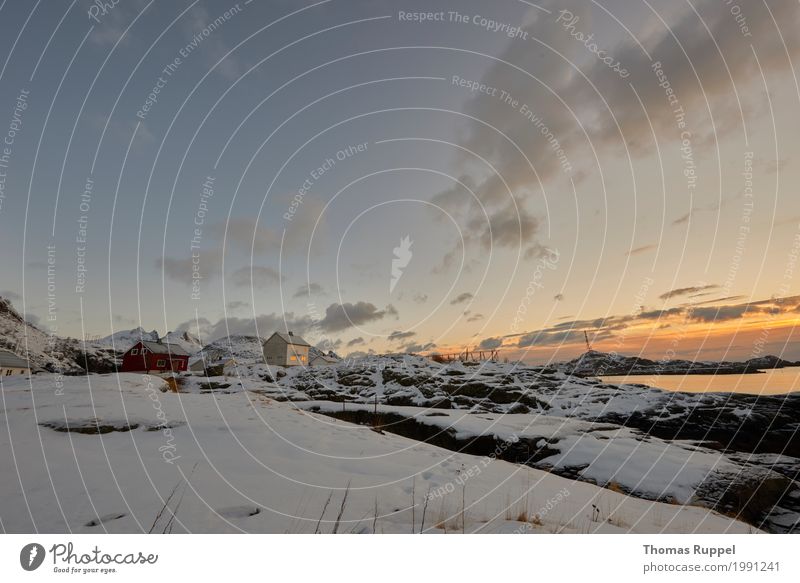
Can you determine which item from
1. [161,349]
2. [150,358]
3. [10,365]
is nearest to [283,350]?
[161,349]

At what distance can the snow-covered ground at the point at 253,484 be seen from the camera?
504cm

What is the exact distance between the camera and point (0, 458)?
648 centimetres

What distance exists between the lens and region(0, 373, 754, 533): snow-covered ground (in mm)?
5043

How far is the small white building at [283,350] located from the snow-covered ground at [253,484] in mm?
55496

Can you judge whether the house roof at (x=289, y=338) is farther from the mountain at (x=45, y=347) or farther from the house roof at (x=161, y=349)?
the mountain at (x=45, y=347)

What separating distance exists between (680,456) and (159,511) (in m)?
17.0

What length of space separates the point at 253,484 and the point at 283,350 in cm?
6392

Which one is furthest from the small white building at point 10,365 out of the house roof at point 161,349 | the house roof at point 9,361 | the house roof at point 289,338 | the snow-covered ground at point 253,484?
the snow-covered ground at point 253,484

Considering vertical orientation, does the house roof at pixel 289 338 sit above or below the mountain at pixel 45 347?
above

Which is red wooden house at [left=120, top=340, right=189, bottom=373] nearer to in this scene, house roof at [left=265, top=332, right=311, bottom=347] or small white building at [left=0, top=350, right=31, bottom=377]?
small white building at [left=0, top=350, right=31, bottom=377]

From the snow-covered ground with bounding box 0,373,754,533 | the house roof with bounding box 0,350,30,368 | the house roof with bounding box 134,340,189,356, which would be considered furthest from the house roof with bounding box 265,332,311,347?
the snow-covered ground with bounding box 0,373,754,533

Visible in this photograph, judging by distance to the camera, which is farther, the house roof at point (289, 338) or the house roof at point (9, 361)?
the house roof at point (289, 338)
